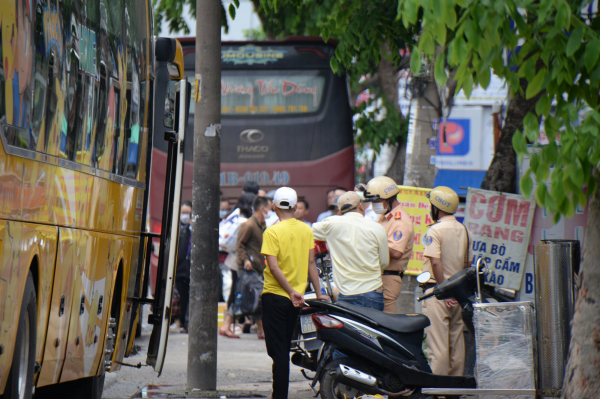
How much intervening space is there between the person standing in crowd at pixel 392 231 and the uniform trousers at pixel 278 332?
143cm

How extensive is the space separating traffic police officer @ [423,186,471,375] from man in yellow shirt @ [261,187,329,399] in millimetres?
1060

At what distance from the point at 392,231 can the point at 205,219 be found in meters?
1.71

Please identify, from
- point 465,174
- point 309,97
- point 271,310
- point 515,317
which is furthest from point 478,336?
point 465,174

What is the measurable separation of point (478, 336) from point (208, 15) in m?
3.71

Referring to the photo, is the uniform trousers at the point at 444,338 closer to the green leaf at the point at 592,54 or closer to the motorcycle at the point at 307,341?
the motorcycle at the point at 307,341

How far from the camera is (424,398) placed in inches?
283

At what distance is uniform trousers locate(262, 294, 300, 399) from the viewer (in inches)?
288

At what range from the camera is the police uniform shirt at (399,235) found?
27.6 ft

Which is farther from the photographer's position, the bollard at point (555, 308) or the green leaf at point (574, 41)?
the bollard at point (555, 308)

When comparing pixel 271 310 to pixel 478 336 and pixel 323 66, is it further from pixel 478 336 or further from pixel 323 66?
pixel 323 66

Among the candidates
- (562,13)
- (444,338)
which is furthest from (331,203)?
(562,13)

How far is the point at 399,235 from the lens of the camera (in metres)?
8.43

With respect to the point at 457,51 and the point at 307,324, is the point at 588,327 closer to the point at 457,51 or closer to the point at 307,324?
the point at 457,51

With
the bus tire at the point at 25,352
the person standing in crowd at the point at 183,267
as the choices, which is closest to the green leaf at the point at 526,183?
the bus tire at the point at 25,352
